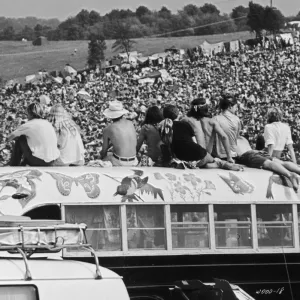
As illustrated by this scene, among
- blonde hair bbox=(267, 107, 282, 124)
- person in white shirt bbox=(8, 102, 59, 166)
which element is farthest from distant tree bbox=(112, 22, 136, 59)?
person in white shirt bbox=(8, 102, 59, 166)

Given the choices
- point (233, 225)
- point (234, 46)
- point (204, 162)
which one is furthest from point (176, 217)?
point (234, 46)

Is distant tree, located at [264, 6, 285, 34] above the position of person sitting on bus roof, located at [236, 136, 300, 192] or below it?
below

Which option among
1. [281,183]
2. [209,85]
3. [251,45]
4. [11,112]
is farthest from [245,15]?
[281,183]

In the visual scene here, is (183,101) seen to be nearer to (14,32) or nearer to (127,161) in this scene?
(14,32)

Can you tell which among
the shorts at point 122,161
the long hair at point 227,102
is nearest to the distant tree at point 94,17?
Result: the long hair at point 227,102

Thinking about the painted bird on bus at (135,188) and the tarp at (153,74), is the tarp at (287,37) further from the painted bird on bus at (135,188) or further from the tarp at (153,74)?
the painted bird on bus at (135,188)

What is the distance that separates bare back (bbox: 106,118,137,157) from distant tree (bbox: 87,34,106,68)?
83.1 m

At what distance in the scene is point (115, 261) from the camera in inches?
527

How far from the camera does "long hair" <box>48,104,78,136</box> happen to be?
14.7 m

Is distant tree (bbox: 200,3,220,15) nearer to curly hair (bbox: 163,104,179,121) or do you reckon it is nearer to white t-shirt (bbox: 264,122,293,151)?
white t-shirt (bbox: 264,122,293,151)

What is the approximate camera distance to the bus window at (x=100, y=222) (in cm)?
1338

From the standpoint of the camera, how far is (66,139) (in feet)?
48.1

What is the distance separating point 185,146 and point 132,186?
3.10 feet

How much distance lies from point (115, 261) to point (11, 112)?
67.8 m
